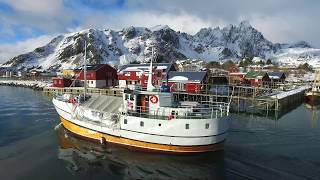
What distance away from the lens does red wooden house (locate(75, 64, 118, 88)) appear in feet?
257

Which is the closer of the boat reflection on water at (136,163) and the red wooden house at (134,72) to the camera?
the boat reflection on water at (136,163)

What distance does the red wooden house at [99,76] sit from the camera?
78.4 meters

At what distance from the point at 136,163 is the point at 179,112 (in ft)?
18.3

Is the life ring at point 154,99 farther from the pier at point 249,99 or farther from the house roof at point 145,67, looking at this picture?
the house roof at point 145,67

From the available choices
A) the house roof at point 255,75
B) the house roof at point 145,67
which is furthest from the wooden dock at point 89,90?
the house roof at point 255,75

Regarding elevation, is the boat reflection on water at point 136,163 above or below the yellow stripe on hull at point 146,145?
below

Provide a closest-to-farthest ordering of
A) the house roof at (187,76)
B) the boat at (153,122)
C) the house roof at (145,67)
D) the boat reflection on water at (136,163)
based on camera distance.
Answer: the boat reflection on water at (136,163)
the boat at (153,122)
the house roof at (187,76)
the house roof at (145,67)

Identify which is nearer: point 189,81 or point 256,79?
point 189,81

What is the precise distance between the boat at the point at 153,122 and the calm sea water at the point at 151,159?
32.5 inches

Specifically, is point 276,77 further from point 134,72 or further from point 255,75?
point 134,72

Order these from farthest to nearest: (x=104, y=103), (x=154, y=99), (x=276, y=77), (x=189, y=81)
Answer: (x=276, y=77) → (x=189, y=81) → (x=104, y=103) → (x=154, y=99)

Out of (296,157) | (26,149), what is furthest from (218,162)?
(26,149)

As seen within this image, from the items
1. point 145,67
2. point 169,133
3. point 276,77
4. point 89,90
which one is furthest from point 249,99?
point 276,77

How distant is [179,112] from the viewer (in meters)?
28.7
